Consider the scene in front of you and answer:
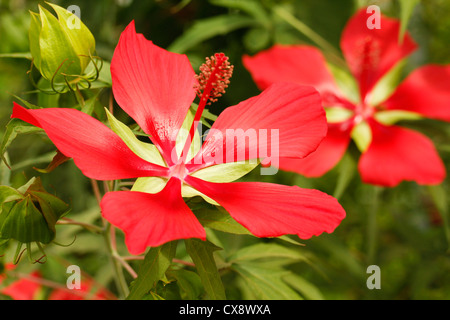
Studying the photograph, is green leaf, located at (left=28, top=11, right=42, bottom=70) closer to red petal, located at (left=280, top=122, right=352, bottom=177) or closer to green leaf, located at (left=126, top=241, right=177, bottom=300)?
green leaf, located at (left=126, top=241, right=177, bottom=300)

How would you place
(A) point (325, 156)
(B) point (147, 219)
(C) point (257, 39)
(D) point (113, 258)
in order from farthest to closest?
(C) point (257, 39), (A) point (325, 156), (D) point (113, 258), (B) point (147, 219)

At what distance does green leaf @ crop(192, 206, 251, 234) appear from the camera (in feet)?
1.13

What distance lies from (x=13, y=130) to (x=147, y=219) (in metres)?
0.12

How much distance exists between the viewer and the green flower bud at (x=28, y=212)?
33cm

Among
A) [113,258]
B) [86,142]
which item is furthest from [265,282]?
[86,142]

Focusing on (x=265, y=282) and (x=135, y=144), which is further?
(x=265, y=282)

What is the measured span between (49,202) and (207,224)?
0.34ft

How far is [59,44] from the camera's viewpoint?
13.7 inches

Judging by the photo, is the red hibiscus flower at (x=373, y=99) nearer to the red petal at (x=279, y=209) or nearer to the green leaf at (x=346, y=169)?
the green leaf at (x=346, y=169)

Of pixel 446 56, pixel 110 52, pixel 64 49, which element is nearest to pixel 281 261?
pixel 64 49

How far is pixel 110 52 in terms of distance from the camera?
837 millimetres

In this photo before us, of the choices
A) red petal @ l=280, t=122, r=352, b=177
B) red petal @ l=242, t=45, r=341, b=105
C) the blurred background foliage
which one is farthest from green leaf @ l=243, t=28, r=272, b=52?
red petal @ l=280, t=122, r=352, b=177

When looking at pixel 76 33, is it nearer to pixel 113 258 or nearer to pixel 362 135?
pixel 113 258
